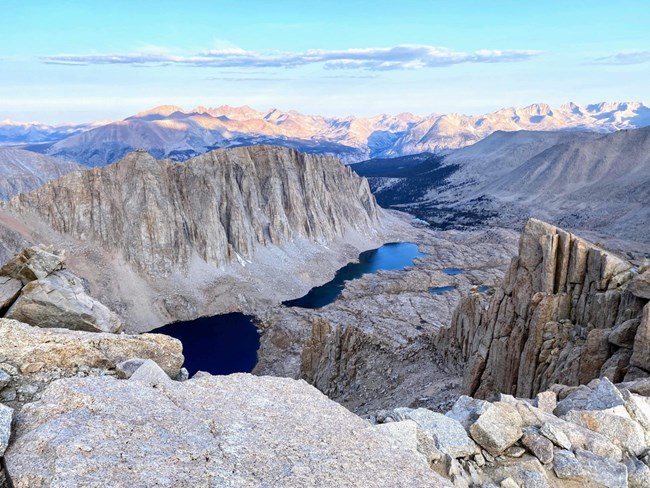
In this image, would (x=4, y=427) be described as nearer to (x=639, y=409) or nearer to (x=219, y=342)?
(x=639, y=409)

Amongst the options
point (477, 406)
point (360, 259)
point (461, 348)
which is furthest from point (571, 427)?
point (360, 259)

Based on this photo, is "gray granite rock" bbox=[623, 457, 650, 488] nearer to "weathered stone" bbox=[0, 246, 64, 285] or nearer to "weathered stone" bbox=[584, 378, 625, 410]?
"weathered stone" bbox=[584, 378, 625, 410]

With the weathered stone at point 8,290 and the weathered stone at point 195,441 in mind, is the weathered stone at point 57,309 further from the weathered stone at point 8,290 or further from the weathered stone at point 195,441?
the weathered stone at point 195,441

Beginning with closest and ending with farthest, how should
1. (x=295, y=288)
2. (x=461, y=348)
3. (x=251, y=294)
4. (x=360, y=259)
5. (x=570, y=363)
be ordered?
(x=570, y=363) → (x=461, y=348) → (x=251, y=294) → (x=295, y=288) → (x=360, y=259)

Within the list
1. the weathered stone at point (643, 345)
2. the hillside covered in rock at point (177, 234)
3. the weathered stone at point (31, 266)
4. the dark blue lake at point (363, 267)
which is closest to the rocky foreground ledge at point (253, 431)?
the weathered stone at point (31, 266)

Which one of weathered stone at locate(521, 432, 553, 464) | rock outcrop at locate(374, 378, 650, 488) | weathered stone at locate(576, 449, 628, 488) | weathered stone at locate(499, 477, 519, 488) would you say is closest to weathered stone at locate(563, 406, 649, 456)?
rock outcrop at locate(374, 378, 650, 488)

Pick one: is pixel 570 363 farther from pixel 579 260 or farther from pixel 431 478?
pixel 431 478

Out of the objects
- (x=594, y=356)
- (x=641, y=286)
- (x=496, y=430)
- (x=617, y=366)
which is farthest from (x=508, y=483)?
Answer: (x=641, y=286)
